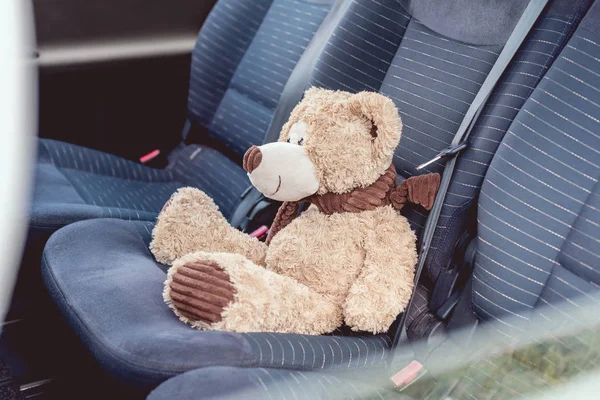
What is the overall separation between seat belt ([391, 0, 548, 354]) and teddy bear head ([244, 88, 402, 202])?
0.12 metres

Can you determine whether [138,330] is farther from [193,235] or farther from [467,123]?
[467,123]

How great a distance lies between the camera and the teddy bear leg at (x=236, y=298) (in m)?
1.18

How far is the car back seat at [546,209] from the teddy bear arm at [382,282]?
12cm

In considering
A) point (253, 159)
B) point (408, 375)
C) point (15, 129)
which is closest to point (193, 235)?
point (253, 159)

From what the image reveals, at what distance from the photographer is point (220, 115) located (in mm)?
2240

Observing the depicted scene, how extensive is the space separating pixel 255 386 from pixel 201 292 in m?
0.21

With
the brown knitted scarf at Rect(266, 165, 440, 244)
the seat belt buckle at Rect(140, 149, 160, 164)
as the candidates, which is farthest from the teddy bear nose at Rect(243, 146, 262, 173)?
the seat belt buckle at Rect(140, 149, 160, 164)

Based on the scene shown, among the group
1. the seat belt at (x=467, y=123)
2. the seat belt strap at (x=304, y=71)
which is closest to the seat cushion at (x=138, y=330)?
the seat belt at (x=467, y=123)

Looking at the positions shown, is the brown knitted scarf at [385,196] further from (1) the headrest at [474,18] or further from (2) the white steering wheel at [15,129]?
(2) the white steering wheel at [15,129]

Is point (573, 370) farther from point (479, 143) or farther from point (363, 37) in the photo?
point (363, 37)

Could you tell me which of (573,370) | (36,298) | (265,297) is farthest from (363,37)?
(36,298)

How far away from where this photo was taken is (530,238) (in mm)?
1253

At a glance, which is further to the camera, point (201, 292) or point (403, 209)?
point (403, 209)

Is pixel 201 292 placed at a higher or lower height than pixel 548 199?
lower
